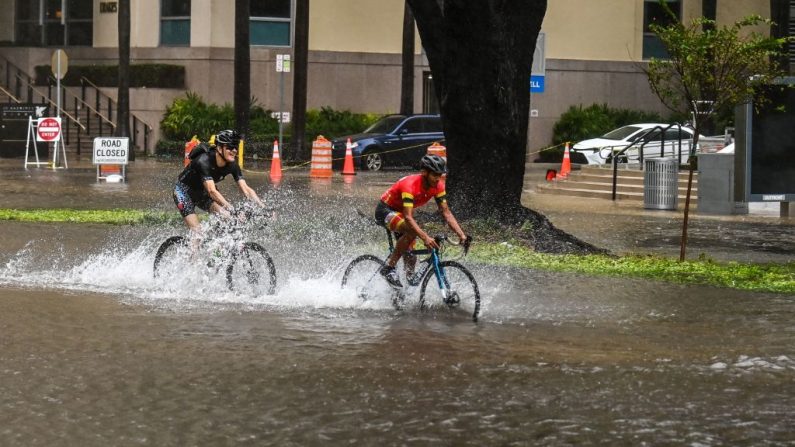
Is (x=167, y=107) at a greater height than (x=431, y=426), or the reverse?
(x=167, y=107)

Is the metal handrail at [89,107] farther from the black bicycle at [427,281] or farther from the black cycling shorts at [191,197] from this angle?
the black bicycle at [427,281]

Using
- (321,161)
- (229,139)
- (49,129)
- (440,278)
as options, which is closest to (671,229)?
(229,139)

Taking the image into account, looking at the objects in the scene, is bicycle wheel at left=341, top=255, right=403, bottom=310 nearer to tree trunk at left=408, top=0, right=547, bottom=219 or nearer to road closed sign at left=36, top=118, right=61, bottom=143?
tree trunk at left=408, top=0, right=547, bottom=219

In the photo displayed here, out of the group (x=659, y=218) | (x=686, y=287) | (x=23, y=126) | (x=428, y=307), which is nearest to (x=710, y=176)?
(x=659, y=218)

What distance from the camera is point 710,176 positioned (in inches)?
1028

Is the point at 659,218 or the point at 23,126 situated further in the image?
the point at 23,126

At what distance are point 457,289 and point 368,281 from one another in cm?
89

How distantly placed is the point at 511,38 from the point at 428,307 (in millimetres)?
7151

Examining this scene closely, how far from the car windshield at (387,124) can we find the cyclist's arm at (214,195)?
27.9 meters

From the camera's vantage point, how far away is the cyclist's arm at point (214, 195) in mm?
13422

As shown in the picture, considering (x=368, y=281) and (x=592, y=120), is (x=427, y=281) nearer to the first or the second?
(x=368, y=281)

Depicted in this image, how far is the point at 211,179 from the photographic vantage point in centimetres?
1366

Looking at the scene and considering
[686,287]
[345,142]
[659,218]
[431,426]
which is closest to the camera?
[431,426]

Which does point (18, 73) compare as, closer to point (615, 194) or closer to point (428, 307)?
point (615, 194)
